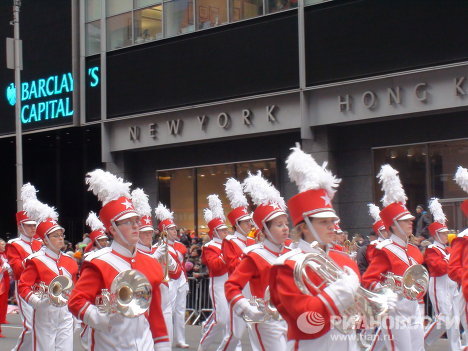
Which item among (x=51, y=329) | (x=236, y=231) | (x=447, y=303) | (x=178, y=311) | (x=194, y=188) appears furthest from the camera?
(x=194, y=188)

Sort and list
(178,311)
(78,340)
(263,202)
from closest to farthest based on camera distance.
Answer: (263,202) → (178,311) → (78,340)

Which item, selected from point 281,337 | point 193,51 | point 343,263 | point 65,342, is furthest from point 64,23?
point 343,263

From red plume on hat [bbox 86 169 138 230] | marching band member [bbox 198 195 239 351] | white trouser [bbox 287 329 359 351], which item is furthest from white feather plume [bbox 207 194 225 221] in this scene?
white trouser [bbox 287 329 359 351]

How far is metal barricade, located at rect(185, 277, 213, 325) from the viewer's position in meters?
18.5

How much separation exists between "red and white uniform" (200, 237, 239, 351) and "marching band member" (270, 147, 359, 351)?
22.4 ft

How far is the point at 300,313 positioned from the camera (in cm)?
568

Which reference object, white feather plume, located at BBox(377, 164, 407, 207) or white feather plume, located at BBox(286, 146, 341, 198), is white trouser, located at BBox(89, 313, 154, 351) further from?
white feather plume, located at BBox(377, 164, 407, 207)

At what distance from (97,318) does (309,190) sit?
1.76 metres

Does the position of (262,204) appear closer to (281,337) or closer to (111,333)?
(281,337)

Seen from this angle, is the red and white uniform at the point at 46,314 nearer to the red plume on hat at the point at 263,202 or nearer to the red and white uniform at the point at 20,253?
the red and white uniform at the point at 20,253

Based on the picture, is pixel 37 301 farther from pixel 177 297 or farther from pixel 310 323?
pixel 177 297

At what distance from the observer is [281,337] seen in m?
8.76

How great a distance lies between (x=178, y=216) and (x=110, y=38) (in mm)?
5330

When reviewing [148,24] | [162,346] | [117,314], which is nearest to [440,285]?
[162,346]
